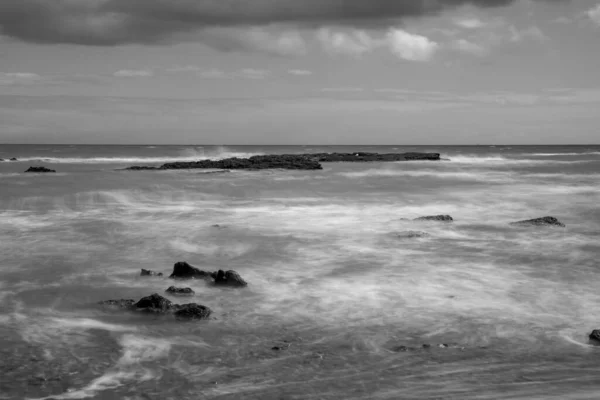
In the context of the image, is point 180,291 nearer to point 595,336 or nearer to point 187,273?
point 187,273

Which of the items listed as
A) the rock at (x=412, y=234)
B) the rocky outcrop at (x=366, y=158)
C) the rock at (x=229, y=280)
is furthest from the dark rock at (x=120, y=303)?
the rocky outcrop at (x=366, y=158)

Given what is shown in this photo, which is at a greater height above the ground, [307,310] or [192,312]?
[192,312]

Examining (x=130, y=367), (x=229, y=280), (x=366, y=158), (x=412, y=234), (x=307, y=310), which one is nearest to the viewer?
(x=130, y=367)

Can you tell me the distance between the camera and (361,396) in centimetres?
545

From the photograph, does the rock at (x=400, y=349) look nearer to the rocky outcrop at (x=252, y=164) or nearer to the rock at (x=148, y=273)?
the rock at (x=148, y=273)

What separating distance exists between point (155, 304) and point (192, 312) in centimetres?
55

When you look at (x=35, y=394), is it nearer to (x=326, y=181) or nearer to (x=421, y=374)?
(x=421, y=374)

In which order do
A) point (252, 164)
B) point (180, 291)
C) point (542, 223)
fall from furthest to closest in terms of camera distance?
point (252, 164)
point (542, 223)
point (180, 291)

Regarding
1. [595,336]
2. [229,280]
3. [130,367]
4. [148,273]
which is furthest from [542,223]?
[130,367]

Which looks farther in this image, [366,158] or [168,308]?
[366,158]

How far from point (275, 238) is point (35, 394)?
29.3 ft

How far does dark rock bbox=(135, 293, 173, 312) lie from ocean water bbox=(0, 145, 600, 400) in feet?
0.85

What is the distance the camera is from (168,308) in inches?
307

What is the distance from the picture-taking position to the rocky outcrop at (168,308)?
24.9ft
